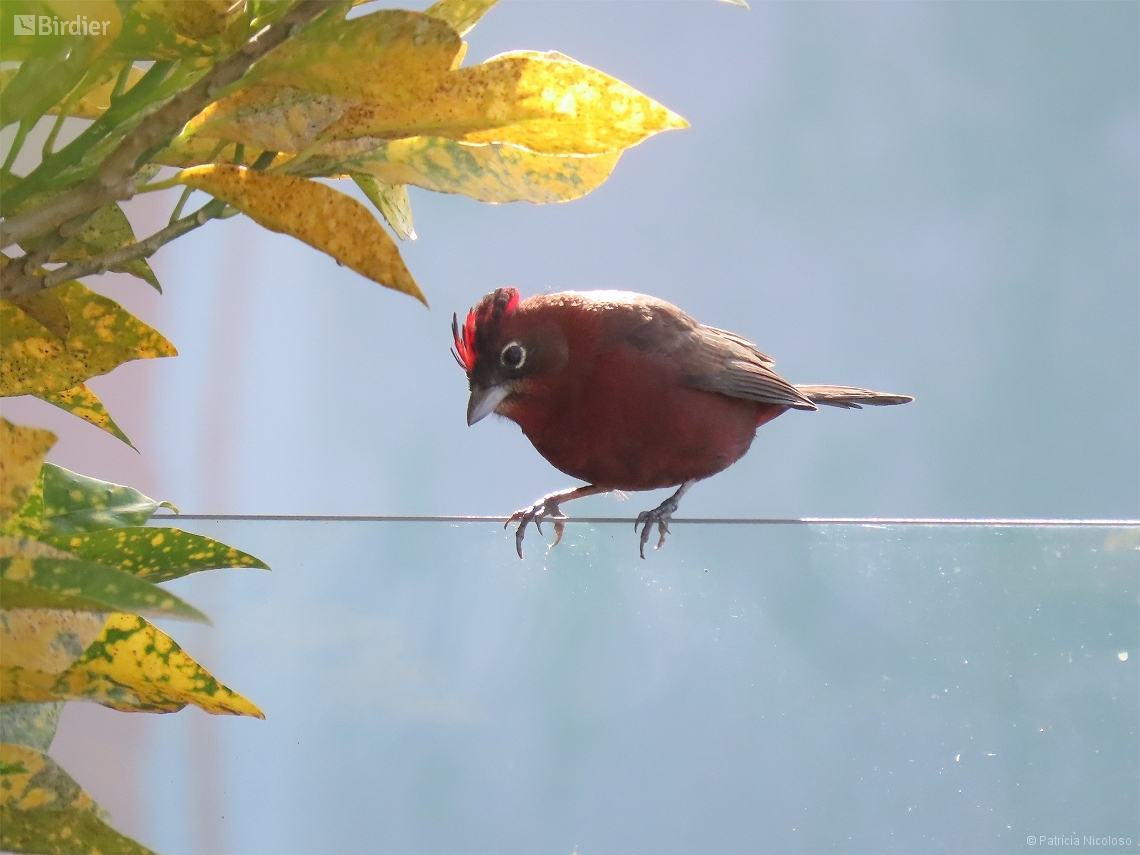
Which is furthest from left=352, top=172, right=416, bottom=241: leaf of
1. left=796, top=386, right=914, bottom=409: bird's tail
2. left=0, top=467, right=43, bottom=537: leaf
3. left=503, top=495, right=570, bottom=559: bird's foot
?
left=796, top=386, right=914, bottom=409: bird's tail

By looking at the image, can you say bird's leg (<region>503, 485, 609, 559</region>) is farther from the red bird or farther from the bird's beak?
the bird's beak

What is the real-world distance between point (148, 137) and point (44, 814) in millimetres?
232

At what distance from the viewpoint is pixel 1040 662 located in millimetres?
933

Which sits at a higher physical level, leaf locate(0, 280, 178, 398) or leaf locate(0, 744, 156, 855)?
leaf locate(0, 280, 178, 398)

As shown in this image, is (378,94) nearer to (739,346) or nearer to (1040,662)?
(1040,662)

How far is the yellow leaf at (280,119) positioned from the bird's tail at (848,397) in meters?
1.55

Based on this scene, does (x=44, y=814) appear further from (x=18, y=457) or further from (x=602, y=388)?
(x=602, y=388)

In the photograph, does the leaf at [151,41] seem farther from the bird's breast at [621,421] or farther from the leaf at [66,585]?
the bird's breast at [621,421]

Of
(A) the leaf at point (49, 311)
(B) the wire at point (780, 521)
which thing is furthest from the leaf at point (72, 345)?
(B) the wire at point (780, 521)

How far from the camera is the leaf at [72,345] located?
40 centimetres

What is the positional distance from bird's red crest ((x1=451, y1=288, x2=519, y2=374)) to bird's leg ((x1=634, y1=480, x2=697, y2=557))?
0.29 m

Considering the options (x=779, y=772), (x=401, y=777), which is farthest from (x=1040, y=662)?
(x=401, y=777)

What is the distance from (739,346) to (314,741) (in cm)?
101

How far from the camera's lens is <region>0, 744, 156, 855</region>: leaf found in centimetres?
34
